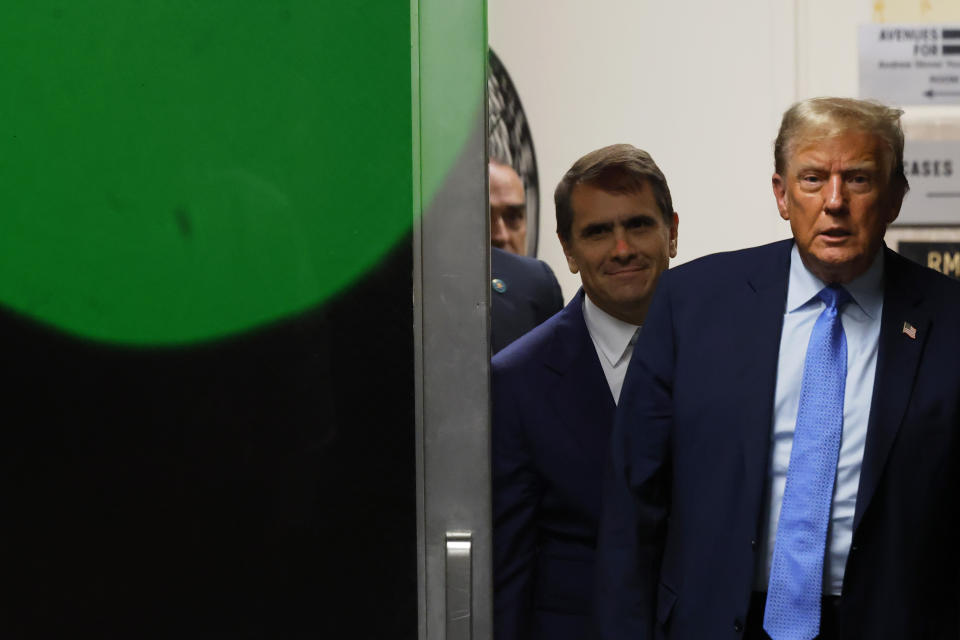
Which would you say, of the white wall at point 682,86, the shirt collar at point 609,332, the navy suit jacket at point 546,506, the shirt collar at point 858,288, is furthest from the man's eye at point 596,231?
the white wall at point 682,86

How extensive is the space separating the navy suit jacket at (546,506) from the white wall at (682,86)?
1.53m

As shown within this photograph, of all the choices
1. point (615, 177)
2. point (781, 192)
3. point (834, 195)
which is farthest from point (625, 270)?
point (834, 195)

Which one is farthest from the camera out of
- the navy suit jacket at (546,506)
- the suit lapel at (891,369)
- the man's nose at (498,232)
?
the man's nose at (498,232)

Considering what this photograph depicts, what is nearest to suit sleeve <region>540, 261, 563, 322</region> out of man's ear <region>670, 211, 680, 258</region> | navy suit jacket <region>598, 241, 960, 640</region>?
man's ear <region>670, 211, 680, 258</region>

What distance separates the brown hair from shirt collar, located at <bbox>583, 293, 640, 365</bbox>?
164mm

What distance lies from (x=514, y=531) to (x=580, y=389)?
0.88 feet

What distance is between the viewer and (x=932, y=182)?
349 cm

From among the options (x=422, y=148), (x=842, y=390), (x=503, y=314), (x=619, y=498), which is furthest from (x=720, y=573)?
(x=503, y=314)

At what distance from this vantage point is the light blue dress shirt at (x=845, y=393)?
163 cm

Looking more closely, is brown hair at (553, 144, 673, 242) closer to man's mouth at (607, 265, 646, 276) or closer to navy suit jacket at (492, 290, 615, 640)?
man's mouth at (607, 265, 646, 276)

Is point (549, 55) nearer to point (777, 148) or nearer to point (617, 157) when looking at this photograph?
point (617, 157)

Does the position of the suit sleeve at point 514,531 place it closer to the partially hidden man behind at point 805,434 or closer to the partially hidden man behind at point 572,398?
the partially hidden man behind at point 572,398

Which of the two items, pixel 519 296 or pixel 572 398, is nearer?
pixel 572 398

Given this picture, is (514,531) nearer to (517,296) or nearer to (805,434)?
(805,434)
